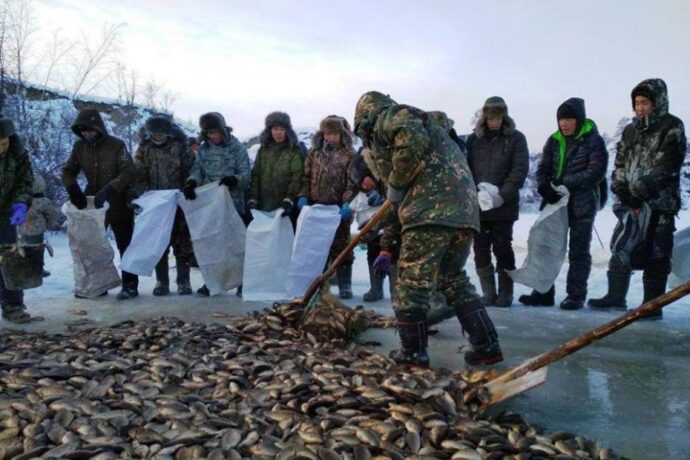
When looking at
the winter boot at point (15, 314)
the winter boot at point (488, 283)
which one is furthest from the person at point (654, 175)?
the winter boot at point (15, 314)

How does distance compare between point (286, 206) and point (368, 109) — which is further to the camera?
point (286, 206)

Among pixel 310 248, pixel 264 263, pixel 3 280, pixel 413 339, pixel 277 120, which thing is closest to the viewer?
pixel 413 339

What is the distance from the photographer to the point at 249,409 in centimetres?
300

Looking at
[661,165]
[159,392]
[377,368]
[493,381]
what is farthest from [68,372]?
[661,165]

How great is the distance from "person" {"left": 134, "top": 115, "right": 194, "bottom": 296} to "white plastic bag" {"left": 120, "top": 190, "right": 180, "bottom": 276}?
0.88 feet

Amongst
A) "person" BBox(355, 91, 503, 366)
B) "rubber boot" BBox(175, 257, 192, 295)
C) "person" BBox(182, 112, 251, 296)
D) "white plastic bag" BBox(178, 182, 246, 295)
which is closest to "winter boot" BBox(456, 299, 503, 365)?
"person" BBox(355, 91, 503, 366)

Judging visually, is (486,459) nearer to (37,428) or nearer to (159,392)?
(159,392)

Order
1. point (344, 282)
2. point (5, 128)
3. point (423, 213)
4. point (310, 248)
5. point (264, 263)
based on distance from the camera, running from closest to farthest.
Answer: point (423, 213) → point (5, 128) → point (310, 248) → point (264, 263) → point (344, 282)

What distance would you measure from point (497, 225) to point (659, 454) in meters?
3.26

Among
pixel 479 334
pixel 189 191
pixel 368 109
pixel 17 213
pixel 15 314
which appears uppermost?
pixel 368 109

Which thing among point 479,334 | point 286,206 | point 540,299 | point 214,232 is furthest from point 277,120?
point 479,334

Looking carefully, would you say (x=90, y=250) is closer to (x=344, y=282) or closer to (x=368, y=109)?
(x=344, y=282)

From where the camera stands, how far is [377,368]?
3557mm

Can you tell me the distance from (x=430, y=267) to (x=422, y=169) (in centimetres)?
60
